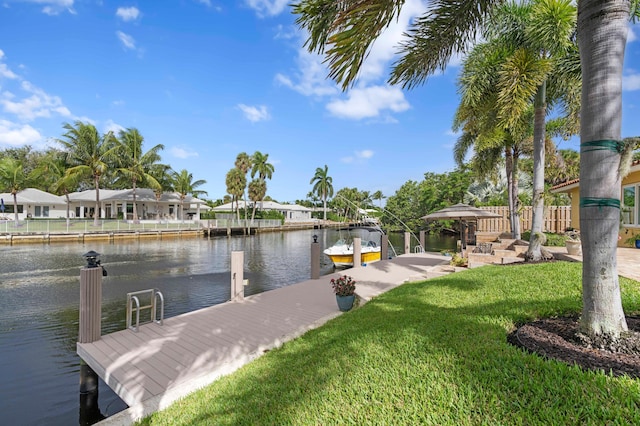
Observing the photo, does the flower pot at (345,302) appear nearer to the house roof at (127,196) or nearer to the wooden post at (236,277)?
the wooden post at (236,277)

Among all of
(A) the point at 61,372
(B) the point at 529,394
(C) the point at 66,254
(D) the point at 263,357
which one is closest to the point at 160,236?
(C) the point at 66,254

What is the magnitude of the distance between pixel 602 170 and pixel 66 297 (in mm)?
14206

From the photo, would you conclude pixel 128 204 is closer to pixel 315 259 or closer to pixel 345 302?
pixel 315 259

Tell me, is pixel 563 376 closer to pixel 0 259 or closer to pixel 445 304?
pixel 445 304

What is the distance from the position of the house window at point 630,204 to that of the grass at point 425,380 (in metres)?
→ 8.54

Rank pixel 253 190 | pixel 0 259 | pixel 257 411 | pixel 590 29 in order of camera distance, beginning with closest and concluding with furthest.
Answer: pixel 257 411 < pixel 590 29 < pixel 0 259 < pixel 253 190

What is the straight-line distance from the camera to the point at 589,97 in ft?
10.3

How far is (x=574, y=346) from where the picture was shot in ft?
10.2

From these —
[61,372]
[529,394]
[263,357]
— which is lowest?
[61,372]

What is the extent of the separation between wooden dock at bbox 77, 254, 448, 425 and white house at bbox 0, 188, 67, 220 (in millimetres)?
42663

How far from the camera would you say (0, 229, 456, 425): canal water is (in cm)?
505

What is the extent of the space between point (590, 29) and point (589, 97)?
2.24 ft

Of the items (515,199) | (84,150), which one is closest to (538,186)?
→ (515,199)

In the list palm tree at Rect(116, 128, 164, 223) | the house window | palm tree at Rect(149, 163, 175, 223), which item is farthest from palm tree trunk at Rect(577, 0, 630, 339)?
palm tree at Rect(149, 163, 175, 223)
